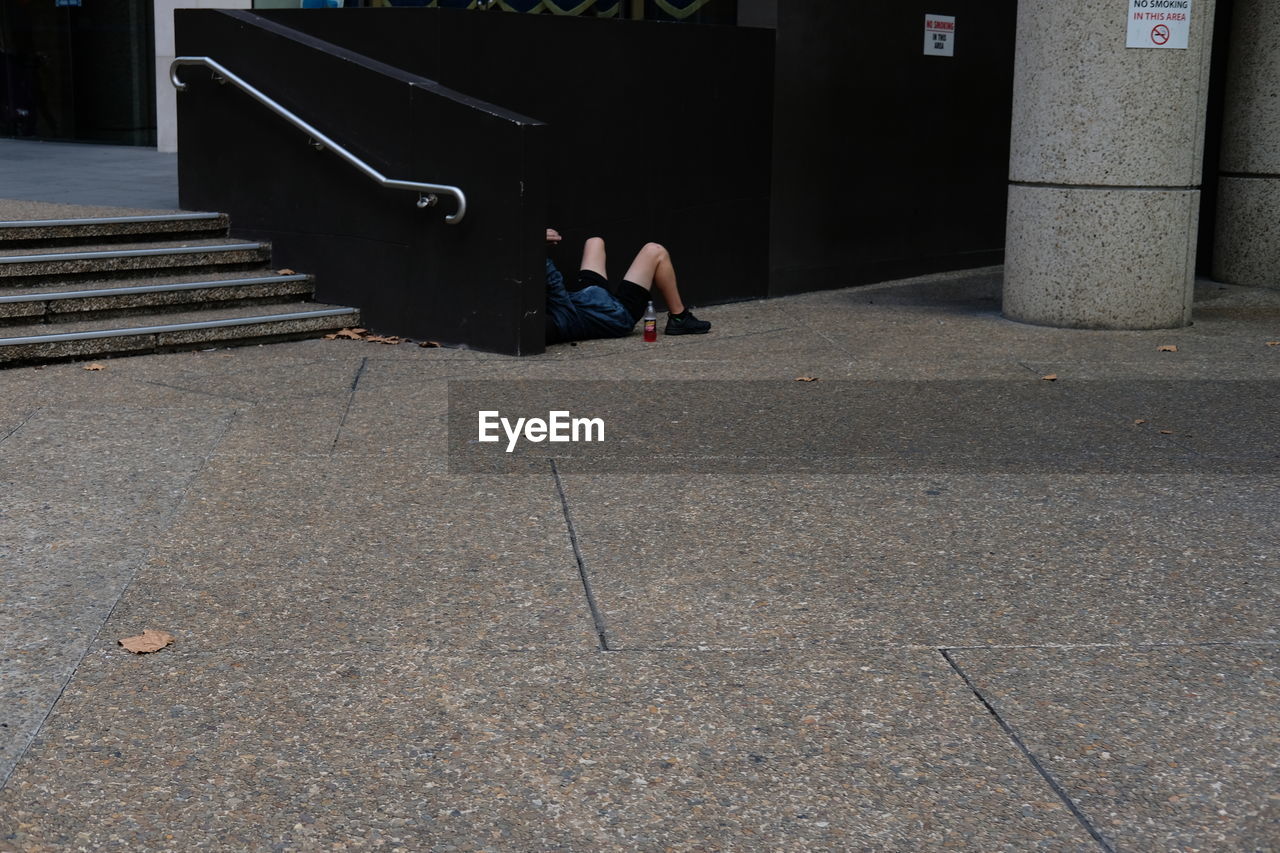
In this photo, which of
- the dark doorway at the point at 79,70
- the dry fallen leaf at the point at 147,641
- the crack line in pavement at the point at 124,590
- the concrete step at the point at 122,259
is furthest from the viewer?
the dark doorway at the point at 79,70

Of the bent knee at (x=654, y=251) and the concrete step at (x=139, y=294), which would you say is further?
the bent knee at (x=654, y=251)

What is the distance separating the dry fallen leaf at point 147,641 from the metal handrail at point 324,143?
191 inches

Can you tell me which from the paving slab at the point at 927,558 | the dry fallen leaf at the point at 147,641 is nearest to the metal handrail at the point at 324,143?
the paving slab at the point at 927,558

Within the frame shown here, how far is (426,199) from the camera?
9055mm

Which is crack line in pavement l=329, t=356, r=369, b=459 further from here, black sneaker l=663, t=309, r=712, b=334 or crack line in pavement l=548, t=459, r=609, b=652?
black sneaker l=663, t=309, r=712, b=334

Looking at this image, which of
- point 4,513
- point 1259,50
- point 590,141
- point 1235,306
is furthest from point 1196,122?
point 4,513

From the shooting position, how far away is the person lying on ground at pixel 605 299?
373 inches

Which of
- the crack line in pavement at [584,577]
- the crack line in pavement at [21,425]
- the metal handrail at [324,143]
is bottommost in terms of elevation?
the crack line in pavement at [584,577]

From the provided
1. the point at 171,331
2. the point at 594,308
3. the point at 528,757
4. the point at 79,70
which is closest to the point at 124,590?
the point at 528,757

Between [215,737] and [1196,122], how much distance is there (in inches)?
336

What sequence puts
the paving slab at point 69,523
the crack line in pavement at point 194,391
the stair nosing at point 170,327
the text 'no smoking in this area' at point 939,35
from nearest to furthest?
the paving slab at point 69,523 < the crack line in pavement at point 194,391 < the stair nosing at point 170,327 < the text 'no smoking in this area' at point 939,35

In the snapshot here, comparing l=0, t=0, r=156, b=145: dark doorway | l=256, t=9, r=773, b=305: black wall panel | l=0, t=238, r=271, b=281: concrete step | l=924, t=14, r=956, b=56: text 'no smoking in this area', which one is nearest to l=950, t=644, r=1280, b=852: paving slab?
l=256, t=9, r=773, b=305: black wall panel

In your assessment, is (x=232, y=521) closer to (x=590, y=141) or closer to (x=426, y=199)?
(x=426, y=199)

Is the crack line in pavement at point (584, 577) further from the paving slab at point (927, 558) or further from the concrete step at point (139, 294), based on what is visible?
the concrete step at point (139, 294)
